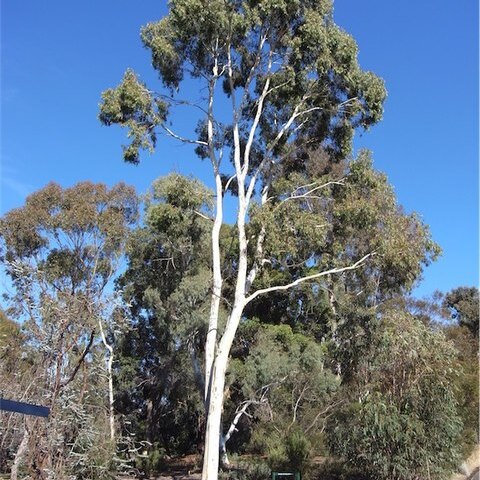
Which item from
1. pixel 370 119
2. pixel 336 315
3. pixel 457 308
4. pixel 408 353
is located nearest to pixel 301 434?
pixel 408 353

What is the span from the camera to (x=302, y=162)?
64.3 ft

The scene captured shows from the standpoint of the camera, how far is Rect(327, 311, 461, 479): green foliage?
48.6 feet

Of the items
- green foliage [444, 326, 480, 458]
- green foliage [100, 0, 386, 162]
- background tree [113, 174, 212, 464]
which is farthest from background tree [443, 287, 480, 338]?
green foliage [100, 0, 386, 162]

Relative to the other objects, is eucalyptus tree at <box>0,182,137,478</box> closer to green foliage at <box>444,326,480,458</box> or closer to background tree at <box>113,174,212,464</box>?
background tree at <box>113,174,212,464</box>

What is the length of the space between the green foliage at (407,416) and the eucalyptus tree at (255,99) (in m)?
2.88

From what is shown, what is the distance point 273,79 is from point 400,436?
1029 cm

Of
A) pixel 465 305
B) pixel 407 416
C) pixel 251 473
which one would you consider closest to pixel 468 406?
pixel 407 416

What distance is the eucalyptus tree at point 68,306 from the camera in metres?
8.03

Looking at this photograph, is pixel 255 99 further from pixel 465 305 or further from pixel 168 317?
pixel 465 305

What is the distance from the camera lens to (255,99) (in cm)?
1866

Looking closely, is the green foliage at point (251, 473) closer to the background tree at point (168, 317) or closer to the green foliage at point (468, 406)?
the background tree at point (168, 317)

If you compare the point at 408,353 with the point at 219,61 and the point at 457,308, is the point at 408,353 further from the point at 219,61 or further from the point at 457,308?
the point at 457,308

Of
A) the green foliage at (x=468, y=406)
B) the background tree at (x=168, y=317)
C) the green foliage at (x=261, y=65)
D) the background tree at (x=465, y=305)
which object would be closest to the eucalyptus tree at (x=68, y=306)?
the background tree at (x=168, y=317)

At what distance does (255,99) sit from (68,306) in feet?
38.4
